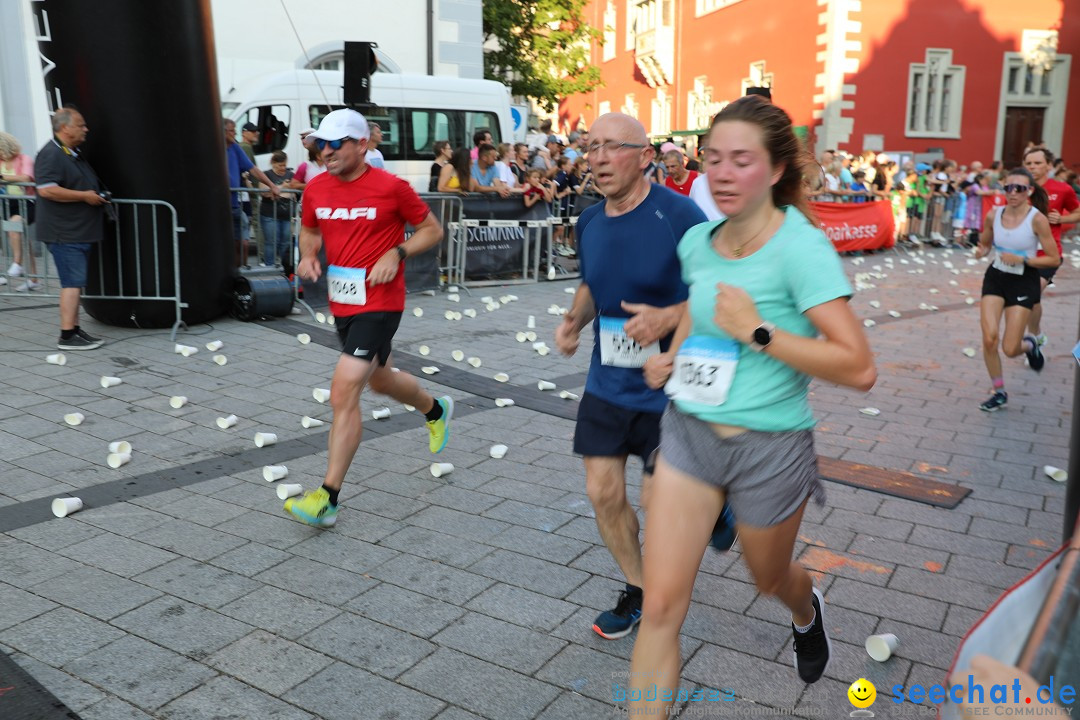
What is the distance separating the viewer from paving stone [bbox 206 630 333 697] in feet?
9.94

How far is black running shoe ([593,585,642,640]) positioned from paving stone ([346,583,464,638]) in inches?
21.6

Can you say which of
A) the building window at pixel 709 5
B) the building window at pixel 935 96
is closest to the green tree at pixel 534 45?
the building window at pixel 709 5

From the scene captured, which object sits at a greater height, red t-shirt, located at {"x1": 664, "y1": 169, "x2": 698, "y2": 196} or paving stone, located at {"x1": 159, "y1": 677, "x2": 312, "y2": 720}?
red t-shirt, located at {"x1": 664, "y1": 169, "x2": 698, "y2": 196}

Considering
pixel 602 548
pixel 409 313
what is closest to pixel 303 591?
pixel 602 548

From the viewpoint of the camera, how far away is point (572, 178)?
602 inches

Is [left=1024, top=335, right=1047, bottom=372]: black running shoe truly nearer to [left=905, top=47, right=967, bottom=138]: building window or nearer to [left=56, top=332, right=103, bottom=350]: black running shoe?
[left=56, top=332, right=103, bottom=350]: black running shoe

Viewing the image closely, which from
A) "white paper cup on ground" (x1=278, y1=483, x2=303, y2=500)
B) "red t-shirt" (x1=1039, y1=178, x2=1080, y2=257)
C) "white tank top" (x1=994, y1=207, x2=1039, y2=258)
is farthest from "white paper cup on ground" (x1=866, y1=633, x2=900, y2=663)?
"red t-shirt" (x1=1039, y1=178, x2=1080, y2=257)

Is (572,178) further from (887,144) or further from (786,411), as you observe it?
(887,144)

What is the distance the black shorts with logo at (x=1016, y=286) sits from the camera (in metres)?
6.83

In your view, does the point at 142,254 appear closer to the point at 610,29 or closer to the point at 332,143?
the point at 332,143

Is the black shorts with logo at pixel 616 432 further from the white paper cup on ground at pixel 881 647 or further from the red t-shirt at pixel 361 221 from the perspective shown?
the red t-shirt at pixel 361 221

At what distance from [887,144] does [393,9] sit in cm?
1556

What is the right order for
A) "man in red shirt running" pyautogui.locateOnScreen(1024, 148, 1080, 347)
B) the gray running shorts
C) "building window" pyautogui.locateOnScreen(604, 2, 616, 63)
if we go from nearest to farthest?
the gray running shorts → "man in red shirt running" pyautogui.locateOnScreen(1024, 148, 1080, 347) → "building window" pyautogui.locateOnScreen(604, 2, 616, 63)

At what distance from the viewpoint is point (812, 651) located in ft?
9.75
